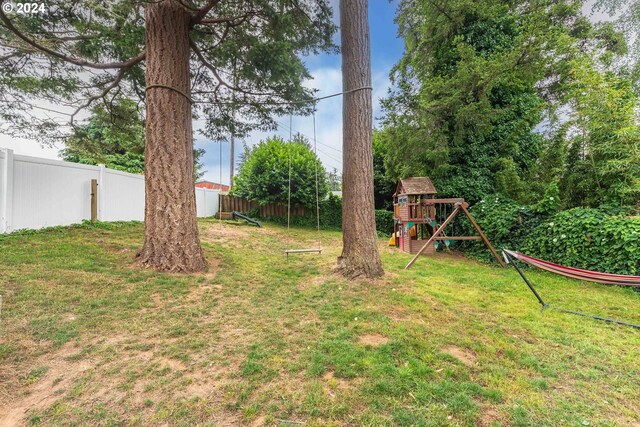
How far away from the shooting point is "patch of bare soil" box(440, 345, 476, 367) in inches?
87.5

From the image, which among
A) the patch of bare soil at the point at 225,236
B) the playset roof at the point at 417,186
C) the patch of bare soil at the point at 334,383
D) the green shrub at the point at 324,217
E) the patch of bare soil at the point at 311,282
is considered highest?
the playset roof at the point at 417,186

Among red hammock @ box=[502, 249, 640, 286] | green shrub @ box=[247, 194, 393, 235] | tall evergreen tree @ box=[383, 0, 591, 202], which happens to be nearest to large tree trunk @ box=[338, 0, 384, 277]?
red hammock @ box=[502, 249, 640, 286]

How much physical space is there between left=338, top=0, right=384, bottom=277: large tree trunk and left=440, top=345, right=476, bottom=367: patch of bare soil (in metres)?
1.85

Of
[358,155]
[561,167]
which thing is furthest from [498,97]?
[358,155]

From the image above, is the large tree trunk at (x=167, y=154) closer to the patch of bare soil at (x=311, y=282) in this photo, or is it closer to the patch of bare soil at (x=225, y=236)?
the patch of bare soil at (x=311, y=282)

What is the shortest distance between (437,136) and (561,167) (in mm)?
3018

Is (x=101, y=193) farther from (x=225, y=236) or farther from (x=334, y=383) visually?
(x=334, y=383)

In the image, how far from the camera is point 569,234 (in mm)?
5277

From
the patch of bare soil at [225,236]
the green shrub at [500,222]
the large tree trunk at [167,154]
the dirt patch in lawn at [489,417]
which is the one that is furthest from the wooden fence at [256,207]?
the dirt patch in lawn at [489,417]

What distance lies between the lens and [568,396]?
1.83 meters

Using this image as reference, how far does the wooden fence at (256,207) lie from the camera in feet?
43.6

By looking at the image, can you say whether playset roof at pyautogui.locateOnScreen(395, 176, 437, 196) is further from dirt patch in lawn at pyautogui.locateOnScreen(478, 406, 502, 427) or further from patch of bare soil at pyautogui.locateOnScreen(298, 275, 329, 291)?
dirt patch in lawn at pyautogui.locateOnScreen(478, 406, 502, 427)

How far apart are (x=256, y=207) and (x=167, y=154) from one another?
31.1 ft

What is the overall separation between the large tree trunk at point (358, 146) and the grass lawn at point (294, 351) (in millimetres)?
483
